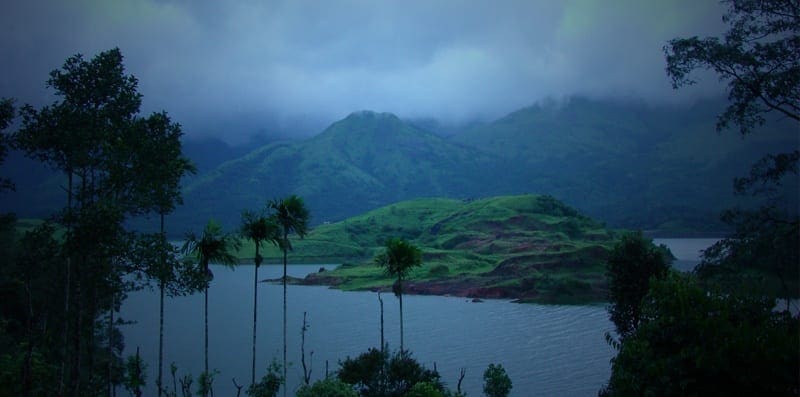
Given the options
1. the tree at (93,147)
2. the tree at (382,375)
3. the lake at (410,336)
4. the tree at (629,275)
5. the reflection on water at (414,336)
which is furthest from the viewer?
the reflection on water at (414,336)

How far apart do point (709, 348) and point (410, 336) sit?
77.5m

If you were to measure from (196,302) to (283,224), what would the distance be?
10099 cm

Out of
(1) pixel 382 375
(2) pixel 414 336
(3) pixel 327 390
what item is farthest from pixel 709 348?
(2) pixel 414 336

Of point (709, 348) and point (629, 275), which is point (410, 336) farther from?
point (709, 348)

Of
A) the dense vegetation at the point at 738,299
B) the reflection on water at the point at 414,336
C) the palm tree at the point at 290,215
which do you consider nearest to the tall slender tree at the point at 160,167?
the palm tree at the point at 290,215

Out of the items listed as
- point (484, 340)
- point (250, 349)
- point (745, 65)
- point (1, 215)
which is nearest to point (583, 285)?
point (484, 340)

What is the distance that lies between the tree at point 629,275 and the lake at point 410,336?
19437 mm

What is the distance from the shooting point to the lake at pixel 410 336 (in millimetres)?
69938

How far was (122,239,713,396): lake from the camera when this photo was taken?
229 feet

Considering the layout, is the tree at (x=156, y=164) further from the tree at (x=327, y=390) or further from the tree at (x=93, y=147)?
the tree at (x=327, y=390)

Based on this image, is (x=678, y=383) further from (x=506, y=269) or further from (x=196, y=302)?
(x=506, y=269)

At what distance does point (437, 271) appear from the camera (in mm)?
170750

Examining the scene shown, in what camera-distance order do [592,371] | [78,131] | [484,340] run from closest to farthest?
[78,131] → [592,371] → [484,340]

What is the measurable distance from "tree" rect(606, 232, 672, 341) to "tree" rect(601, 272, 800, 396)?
21194 mm
